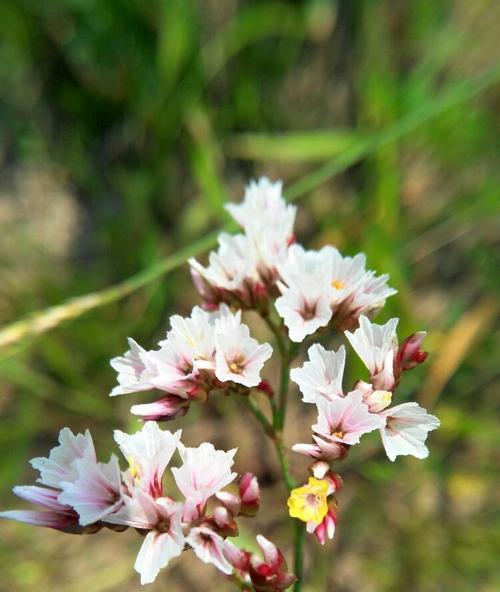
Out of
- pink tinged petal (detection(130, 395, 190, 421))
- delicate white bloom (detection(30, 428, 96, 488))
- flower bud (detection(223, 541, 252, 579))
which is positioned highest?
pink tinged petal (detection(130, 395, 190, 421))

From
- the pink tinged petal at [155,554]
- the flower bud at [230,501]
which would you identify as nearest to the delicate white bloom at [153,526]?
the pink tinged petal at [155,554]

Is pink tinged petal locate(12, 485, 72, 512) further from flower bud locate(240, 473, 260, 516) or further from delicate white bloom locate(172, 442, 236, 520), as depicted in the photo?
flower bud locate(240, 473, 260, 516)

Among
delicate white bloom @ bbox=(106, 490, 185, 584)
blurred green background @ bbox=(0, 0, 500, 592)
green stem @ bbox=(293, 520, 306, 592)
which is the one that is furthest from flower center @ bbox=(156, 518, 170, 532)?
blurred green background @ bbox=(0, 0, 500, 592)

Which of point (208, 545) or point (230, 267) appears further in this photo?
point (230, 267)

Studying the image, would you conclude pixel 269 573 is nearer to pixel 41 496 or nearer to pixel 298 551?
pixel 298 551

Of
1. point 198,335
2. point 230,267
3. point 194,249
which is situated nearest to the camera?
point 198,335

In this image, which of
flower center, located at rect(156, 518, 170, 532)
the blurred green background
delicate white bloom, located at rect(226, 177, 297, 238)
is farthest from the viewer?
the blurred green background

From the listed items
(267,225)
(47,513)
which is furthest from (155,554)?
(267,225)
